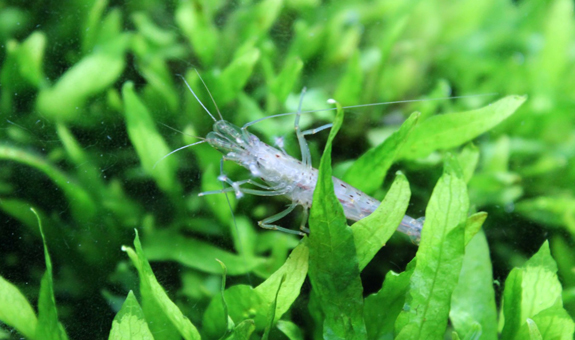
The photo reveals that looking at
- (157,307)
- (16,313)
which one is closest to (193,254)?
(157,307)

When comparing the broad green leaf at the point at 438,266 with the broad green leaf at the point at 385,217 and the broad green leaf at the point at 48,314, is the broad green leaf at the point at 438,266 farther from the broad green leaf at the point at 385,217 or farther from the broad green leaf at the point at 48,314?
the broad green leaf at the point at 48,314

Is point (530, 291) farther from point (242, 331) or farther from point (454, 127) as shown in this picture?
point (242, 331)

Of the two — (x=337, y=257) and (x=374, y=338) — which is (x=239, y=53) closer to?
(x=337, y=257)

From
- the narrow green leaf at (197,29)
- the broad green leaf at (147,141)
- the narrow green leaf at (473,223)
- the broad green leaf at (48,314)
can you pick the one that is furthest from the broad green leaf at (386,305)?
the narrow green leaf at (197,29)

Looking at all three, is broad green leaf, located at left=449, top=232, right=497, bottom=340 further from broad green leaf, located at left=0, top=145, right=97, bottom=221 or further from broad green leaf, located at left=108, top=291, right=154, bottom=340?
broad green leaf, located at left=0, top=145, right=97, bottom=221

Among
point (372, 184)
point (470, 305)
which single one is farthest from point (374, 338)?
point (372, 184)

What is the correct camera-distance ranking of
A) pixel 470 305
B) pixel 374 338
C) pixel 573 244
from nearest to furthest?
pixel 374 338
pixel 470 305
pixel 573 244
